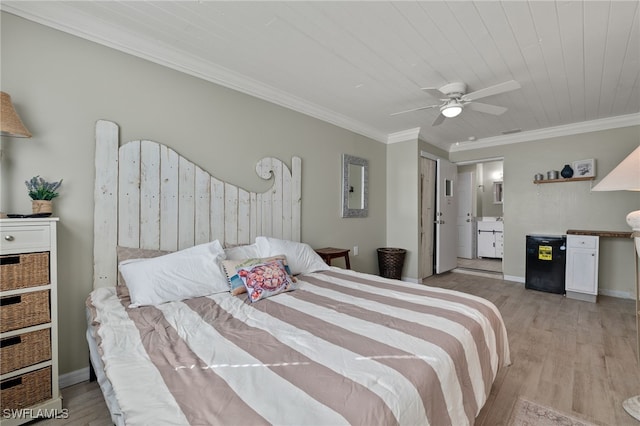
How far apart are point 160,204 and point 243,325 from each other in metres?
1.29

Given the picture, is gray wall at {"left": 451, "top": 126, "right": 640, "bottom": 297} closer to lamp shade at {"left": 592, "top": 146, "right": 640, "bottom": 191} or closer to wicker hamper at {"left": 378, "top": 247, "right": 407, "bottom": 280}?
wicker hamper at {"left": 378, "top": 247, "right": 407, "bottom": 280}

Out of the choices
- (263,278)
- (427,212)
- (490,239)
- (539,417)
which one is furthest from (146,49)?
(490,239)

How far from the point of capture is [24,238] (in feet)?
4.59

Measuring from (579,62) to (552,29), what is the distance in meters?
0.72

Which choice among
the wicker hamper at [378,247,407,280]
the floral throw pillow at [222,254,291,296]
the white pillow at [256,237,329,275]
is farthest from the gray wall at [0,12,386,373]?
the wicker hamper at [378,247,407,280]

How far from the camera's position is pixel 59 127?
1750 millimetres

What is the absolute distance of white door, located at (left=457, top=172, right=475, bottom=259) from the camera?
22.1 feet

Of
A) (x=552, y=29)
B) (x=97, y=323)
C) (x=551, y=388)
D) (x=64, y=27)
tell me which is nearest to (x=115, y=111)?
(x=64, y=27)

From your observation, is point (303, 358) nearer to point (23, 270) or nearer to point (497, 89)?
point (23, 270)

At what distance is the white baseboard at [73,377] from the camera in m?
1.75

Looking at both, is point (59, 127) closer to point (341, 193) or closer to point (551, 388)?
point (341, 193)

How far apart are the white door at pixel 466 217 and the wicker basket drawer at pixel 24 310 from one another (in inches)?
288

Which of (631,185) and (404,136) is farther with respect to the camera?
(404,136)

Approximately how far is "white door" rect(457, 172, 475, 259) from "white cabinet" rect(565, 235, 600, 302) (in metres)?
2.99
